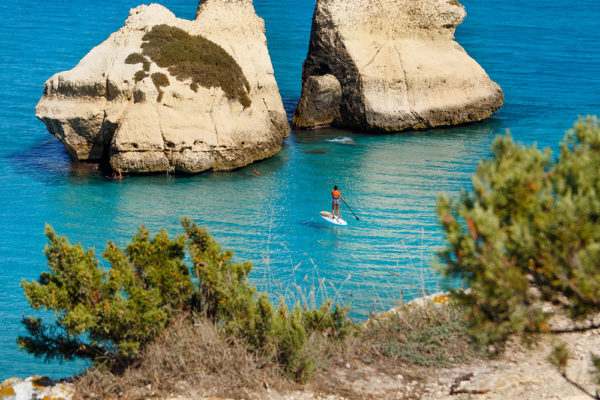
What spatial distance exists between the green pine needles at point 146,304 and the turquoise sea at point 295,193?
1270 millimetres

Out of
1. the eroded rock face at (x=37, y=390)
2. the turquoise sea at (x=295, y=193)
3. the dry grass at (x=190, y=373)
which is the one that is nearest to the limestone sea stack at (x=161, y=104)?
the turquoise sea at (x=295, y=193)

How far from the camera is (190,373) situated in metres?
10.7

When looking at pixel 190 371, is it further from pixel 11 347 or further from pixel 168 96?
pixel 168 96

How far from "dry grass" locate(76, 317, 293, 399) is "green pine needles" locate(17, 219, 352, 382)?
21 cm

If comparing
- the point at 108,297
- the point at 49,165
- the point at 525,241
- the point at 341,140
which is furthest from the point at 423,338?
the point at 341,140

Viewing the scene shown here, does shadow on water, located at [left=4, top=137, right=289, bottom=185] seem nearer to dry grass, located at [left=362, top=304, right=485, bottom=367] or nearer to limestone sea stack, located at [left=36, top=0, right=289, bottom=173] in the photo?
limestone sea stack, located at [left=36, top=0, right=289, bottom=173]

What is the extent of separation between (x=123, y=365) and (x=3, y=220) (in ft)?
55.7

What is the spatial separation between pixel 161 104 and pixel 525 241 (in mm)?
26061

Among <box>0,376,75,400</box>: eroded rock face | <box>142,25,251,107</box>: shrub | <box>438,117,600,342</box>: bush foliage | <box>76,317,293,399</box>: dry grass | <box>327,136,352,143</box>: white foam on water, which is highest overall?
<box>142,25,251,107</box>: shrub

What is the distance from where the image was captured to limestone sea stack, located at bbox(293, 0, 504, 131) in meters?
38.3

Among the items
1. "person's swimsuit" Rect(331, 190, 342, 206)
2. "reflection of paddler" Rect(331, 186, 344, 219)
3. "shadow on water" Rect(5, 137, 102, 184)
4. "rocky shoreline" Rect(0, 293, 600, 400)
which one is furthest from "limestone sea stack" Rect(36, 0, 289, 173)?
"rocky shoreline" Rect(0, 293, 600, 400)

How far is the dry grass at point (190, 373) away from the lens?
10547 mm

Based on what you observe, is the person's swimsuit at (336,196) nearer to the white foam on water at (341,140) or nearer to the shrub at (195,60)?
the shrub at (195,60)

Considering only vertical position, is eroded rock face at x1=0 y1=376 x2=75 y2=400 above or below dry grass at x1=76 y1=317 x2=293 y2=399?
below
